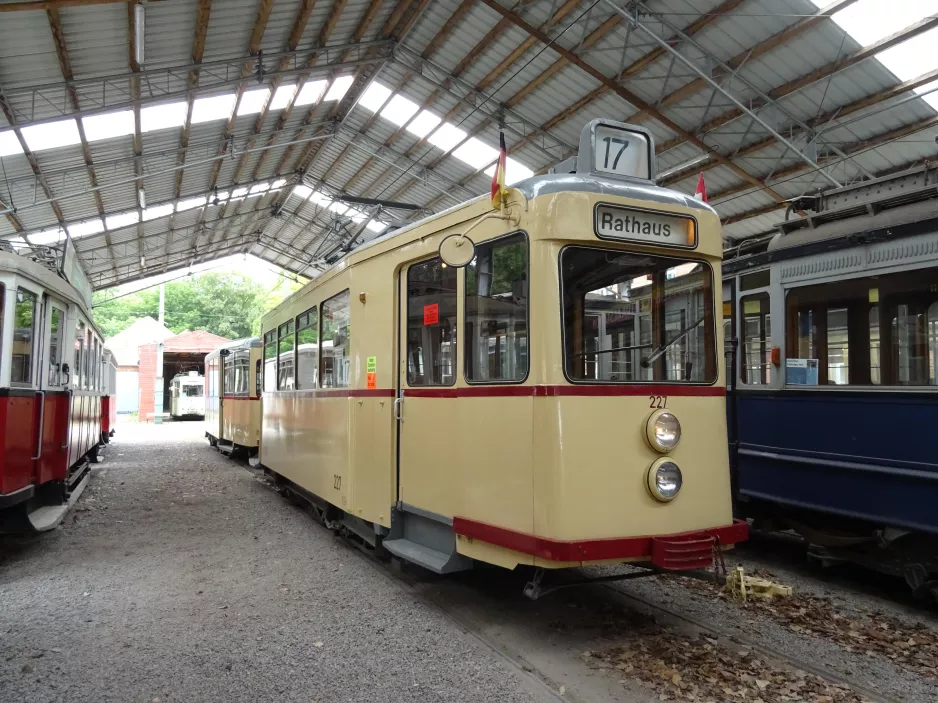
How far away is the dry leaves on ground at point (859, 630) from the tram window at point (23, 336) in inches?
250

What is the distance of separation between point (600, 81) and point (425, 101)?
4.84 m

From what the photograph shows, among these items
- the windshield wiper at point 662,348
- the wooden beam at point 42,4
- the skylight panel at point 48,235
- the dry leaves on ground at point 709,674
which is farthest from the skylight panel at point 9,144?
the dry leaves on ground at point 709,674

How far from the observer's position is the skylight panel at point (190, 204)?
22.3m

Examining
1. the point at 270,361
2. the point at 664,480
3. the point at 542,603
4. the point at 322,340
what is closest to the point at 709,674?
the point at 664,480

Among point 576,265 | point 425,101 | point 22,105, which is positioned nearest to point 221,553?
point 576,265

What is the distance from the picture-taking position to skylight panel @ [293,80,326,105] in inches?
615

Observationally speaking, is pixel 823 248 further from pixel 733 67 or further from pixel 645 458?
pixel 733 67

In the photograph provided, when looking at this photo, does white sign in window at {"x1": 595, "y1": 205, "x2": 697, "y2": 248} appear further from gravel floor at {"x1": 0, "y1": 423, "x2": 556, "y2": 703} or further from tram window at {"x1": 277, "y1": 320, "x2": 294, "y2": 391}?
tram window at {"x1": 277, "y1": 320, "x2": 294, "y2": 391}

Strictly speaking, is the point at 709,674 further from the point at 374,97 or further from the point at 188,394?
the point at 188,394

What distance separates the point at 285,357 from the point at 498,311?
18.2ft

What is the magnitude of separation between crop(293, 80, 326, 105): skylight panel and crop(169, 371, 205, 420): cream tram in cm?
2346

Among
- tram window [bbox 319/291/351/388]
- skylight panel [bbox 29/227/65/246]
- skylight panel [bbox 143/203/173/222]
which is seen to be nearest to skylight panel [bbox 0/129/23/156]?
skylight panel [bbox 29/227/65/246]

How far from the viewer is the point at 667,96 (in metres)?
12.5

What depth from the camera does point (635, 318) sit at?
14.6ft
